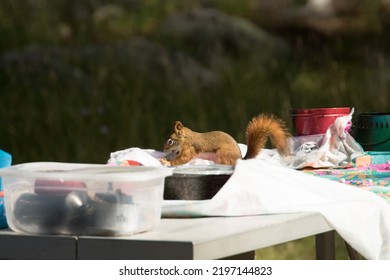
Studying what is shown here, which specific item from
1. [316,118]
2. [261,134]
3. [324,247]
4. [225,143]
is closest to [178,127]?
[225,143]

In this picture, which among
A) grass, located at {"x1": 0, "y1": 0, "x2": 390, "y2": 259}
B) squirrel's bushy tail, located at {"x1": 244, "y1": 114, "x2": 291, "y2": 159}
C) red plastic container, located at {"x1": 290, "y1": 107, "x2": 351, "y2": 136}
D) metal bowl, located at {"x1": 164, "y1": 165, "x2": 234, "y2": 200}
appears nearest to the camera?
metal bowl, located at {"x1": 164, "y1": 165, "x2": 234, "y2": 200}

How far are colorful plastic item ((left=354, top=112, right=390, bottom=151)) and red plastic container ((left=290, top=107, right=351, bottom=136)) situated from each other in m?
0.07

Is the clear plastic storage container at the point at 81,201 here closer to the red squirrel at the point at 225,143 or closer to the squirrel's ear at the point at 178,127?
the red squirrel at the point at 225,143

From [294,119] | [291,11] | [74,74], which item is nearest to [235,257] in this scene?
[294,119]

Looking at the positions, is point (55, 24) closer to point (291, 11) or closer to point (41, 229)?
point (291, 11)

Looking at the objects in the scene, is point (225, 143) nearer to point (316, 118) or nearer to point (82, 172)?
point (316, 118)

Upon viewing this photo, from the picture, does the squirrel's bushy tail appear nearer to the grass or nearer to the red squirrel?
the red squirrel

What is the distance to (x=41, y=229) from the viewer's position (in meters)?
1.61

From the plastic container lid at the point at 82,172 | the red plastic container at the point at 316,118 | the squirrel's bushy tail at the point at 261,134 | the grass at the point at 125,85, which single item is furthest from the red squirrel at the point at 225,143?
the grass at the point at 125,85

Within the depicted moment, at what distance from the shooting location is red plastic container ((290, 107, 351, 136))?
2729 mm

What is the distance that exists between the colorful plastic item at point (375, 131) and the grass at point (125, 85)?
2.31 m

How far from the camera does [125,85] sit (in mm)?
6531

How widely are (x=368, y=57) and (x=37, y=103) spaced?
8.67ft

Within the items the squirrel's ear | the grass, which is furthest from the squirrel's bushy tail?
the grass
